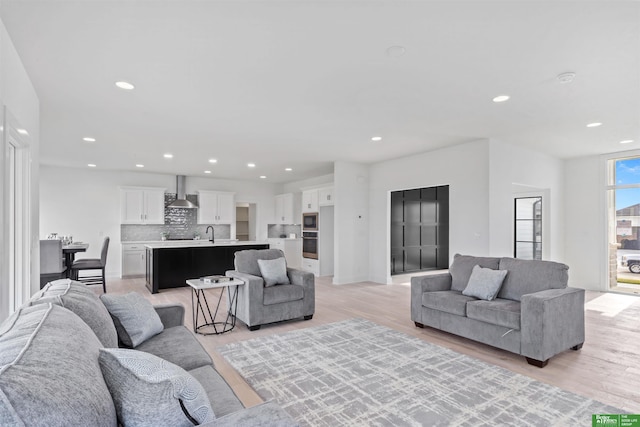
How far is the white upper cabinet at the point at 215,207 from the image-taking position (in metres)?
9.22

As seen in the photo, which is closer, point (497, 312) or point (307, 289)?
point (497, 312)

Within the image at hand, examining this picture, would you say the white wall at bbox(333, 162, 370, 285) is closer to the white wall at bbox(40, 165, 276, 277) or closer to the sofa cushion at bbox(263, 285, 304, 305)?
the sofa cushion at bbox(263, 285, 304, 305)

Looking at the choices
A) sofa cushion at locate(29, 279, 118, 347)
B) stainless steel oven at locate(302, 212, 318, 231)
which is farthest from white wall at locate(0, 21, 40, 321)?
stainless steel oven at locate(302, 212, 318, 231)

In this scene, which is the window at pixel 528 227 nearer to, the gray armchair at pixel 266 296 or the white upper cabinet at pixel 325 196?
the white upper cabinet at pixel 325 196

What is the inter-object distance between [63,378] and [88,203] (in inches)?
343

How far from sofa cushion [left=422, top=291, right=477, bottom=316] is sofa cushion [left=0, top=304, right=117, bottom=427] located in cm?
341

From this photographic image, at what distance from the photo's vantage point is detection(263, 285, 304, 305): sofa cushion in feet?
13.7

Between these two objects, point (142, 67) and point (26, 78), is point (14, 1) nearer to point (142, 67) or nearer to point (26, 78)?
point (142, 67)

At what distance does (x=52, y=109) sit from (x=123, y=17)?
8.19ft

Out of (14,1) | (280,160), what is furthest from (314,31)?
(280,160)

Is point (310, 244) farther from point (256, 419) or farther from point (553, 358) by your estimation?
Result: point (256, 419)

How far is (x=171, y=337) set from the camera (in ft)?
7.94

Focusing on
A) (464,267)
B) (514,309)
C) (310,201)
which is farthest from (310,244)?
(514,309)

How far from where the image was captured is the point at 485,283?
375cm
